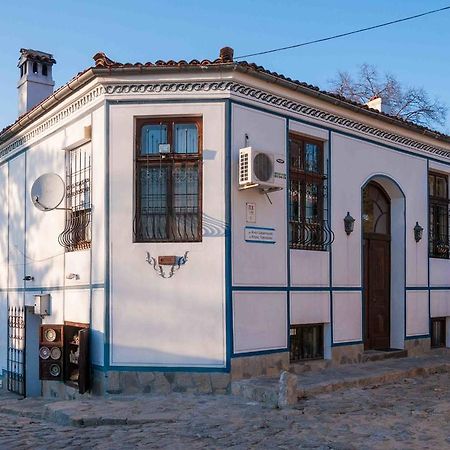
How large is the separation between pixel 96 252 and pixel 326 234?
4084 millimetres

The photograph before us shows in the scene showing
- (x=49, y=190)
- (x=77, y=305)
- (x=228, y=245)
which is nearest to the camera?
(x=228, y=245)

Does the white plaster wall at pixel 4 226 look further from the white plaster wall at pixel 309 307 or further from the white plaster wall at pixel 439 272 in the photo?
the white plaster wall at pixel 439 272

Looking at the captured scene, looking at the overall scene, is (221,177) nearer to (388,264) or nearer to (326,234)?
(326,234)

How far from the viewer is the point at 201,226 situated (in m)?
9.67

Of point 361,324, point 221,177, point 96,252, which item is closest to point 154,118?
point 221,177

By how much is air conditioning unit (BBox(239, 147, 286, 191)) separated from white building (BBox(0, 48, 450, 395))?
0.08 feet

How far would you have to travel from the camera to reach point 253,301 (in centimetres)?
988

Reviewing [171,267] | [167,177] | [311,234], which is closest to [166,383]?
[171,267]

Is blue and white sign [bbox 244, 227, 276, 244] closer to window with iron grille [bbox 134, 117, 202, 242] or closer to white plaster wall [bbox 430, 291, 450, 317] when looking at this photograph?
window with iron grille [bbox 134, 117, 202, 242]

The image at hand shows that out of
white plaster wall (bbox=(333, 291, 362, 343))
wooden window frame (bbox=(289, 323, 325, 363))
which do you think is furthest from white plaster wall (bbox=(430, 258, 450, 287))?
wooden window frame (bbox=(289, 323, 325, 363))

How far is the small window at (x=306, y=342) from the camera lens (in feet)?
35.4

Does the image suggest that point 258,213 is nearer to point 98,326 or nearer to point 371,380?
point 98,326

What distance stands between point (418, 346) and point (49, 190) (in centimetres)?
790

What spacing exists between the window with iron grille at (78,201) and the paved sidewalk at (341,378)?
11.7 feet
